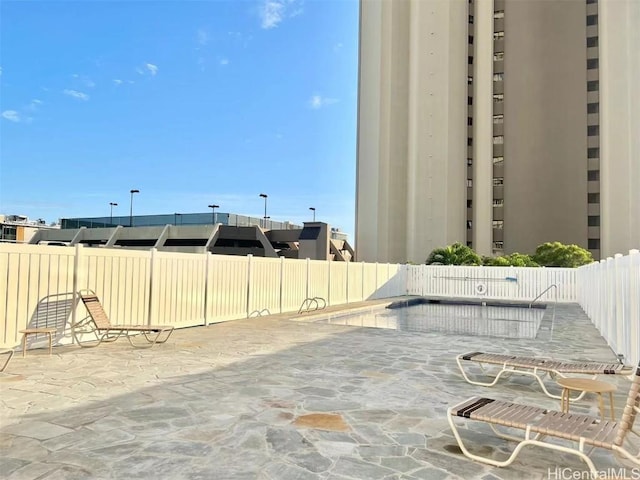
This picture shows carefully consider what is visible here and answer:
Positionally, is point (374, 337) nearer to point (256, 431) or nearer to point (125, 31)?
point (256, 431)

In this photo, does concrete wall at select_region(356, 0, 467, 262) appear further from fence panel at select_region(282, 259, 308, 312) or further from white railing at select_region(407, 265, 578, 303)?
fence panel at select_region(282, 259, 308, 312)

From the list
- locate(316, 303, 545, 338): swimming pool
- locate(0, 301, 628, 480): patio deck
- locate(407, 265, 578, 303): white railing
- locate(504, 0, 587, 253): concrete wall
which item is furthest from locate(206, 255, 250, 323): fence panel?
locate(504, 0, 587, 253): concrete wall

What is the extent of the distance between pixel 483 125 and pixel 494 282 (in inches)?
983

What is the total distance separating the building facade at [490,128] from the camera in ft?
134

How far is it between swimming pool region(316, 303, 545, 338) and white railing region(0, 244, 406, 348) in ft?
5.71

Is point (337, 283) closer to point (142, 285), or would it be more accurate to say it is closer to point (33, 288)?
point (142, 285)

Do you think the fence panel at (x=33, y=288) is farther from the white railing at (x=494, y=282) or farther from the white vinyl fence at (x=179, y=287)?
the white railing at (x=494, y=282)

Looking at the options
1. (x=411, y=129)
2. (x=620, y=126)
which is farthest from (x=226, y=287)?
(x=620, y=126)

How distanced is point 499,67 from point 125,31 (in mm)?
37326

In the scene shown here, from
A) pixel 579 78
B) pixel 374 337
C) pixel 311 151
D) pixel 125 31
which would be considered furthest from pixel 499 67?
pixel 374 337

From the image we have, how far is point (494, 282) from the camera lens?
21.8m

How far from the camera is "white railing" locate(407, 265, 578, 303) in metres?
20.4

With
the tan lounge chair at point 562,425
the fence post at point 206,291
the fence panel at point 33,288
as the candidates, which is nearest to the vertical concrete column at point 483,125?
the fence post at point 206,291

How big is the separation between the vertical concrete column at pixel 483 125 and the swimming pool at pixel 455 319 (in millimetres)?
23983
